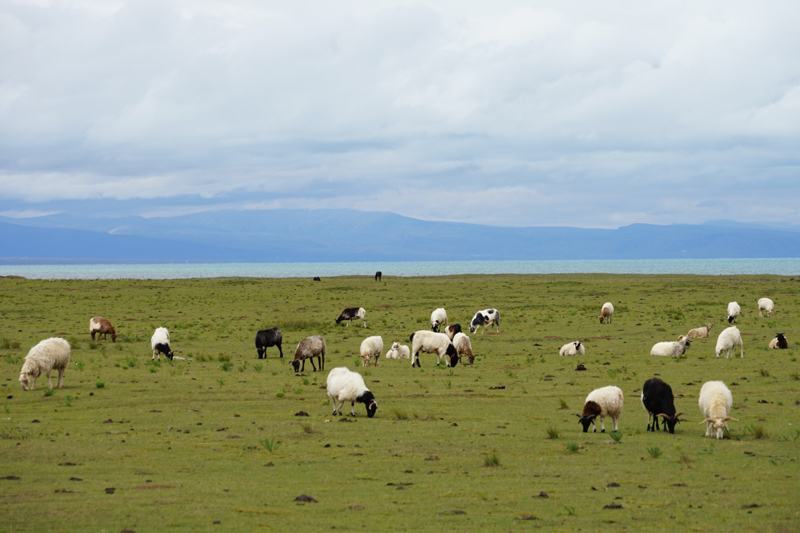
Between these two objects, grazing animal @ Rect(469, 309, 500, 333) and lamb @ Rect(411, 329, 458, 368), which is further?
grazing animal @ Rect(469, 309, 500, 333)

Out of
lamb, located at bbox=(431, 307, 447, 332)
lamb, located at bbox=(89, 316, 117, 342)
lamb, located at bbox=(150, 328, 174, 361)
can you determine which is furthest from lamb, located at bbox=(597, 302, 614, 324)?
lamb, located at bbox=(89, 316, 117, 342)

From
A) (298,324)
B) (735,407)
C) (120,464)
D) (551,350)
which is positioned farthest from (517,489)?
(298,324)

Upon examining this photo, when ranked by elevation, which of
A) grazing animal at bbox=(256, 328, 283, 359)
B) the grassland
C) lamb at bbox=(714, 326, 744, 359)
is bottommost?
the grassland

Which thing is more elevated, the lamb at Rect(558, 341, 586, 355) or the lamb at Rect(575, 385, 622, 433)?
the lamb at Rect(558, 341, 586, 355)

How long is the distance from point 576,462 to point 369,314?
126 feet

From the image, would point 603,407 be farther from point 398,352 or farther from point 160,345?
point 160,345

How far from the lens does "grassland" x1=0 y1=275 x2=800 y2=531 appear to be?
1011 cm

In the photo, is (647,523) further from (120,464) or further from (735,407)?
(735,407)

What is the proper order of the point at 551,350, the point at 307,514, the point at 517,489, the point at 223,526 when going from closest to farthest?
the point at 223,526
the point at 307,514
the point at 517,489
the point at 551,350

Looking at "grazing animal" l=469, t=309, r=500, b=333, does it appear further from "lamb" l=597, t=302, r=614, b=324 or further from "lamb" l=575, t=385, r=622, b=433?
"lamb" l=575, t=385, r=622, b=433

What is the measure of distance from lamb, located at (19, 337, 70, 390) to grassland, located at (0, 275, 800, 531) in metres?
0.47

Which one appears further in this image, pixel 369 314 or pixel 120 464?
pixel 369 314

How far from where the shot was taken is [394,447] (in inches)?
578

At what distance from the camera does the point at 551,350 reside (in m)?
33.0
